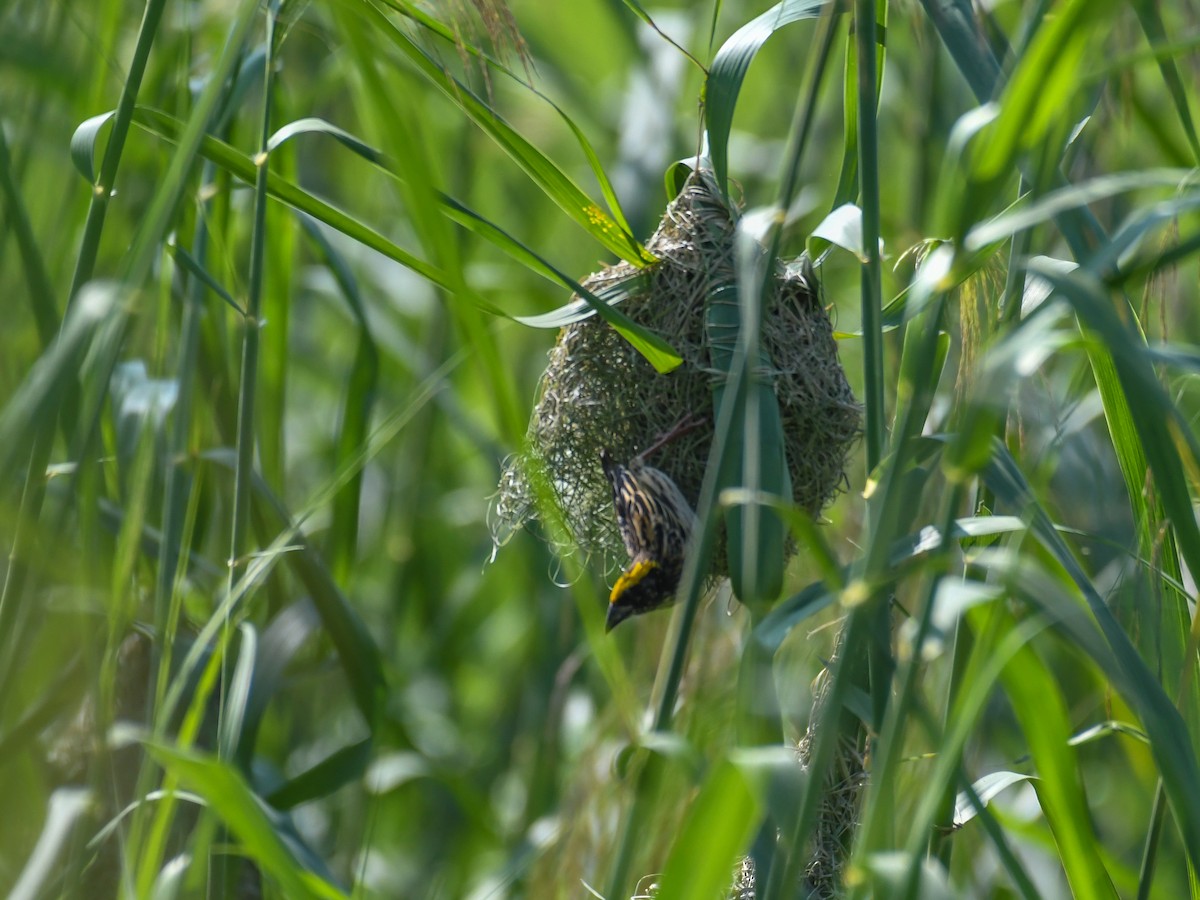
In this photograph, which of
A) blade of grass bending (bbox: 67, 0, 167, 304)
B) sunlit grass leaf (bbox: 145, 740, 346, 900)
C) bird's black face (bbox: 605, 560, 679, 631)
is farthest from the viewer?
bird's black face (bbox: 605, 560, 679, 631)

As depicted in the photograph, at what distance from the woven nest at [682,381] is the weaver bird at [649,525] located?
47mm

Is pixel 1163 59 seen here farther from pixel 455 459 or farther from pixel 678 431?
pixel 455 459

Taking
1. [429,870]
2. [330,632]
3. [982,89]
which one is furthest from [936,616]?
[429,870]

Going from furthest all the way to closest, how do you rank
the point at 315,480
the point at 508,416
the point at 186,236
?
the point at 315,480
the point at 186,236
the point at 508,416

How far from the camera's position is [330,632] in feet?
6.74

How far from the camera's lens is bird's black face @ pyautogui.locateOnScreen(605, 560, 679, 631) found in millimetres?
2143

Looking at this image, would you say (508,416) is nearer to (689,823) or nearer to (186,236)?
(689,823)

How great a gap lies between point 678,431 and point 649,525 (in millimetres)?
179

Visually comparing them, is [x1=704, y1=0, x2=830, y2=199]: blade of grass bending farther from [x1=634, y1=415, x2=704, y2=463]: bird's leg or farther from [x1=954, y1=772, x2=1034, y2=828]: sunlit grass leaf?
[x1=954, y1=772, x2=1034, y2=828]: sunlit grass leaf

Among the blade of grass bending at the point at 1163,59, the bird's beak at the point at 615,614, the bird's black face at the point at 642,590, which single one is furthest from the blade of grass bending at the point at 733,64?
the bird's beak at the point at 615,614

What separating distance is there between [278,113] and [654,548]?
1.16 metres

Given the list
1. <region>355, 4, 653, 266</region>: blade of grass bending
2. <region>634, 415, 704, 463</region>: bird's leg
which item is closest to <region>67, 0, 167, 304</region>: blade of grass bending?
<region>355, 4, 653, 266</region>: blade of grass bending

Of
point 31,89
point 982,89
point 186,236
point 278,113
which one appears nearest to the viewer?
point 982,89

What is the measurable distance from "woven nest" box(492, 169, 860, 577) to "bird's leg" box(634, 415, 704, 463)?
0.04ft
